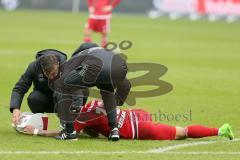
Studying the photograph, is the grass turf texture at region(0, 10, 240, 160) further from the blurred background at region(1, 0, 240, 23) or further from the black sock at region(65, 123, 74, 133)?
the blurred background at region(1, 0, 240, 23)

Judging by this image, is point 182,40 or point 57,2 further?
point 57,2

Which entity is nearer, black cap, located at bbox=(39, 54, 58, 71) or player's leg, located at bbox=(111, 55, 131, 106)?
black cap, located at bbox=(39, 54, 58, 71)

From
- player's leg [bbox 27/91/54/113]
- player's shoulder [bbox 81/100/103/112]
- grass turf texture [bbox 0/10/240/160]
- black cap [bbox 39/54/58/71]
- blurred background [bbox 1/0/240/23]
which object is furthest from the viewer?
blurred background [bbox 1/0/240/23]

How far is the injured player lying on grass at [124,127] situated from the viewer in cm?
955

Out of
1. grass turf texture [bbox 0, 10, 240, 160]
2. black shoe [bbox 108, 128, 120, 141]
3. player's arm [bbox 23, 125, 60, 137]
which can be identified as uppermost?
black shoe [bbox 108, 128, 120, 141]

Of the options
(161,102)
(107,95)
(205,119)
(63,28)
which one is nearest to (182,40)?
(63,28)

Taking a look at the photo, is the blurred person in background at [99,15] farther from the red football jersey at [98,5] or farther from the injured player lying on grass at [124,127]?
the injured player lying on grass at [124,127]

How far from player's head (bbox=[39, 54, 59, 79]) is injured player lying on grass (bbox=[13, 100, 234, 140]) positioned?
2.04ft

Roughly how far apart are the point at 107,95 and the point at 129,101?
3175 mm

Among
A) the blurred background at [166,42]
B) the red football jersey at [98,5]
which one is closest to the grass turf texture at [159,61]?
the blurred background at [166,42]

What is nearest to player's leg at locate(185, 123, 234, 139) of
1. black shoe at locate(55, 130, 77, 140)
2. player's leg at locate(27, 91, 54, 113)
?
black shoe at locate(55, 130, 77, 140)

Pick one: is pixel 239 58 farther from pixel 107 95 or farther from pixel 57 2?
pixel 57 2

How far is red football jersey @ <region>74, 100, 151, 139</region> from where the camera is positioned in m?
9.59

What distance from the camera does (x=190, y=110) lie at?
12.6 m
